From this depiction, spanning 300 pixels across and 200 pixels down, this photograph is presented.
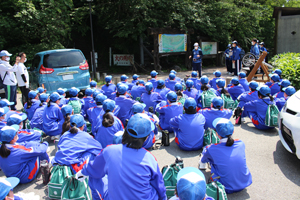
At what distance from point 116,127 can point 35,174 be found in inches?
62.9

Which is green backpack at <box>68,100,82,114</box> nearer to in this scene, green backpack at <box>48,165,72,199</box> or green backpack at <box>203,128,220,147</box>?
green backpack at <box>48,165,72,199</box>

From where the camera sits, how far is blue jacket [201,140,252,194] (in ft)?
11.2

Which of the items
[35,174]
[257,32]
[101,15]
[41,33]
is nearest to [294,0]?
[257,32]

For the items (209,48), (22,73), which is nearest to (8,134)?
(22,73)

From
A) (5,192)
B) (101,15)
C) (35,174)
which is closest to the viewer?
(5,192)

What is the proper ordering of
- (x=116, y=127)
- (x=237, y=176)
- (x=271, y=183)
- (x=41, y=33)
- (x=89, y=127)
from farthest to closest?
(x=41, y=33)
(x=89, y=127)
(x=116, y=127)
(x=271, y=183)
(x=237, y=176)

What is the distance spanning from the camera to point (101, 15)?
16219 millimetres

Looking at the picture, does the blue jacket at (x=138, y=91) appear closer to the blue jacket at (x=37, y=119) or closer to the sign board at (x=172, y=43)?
the blue jacket at (x=37, y=119)

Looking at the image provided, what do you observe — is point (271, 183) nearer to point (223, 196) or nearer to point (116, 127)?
point (223, 196)

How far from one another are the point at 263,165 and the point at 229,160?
142cm

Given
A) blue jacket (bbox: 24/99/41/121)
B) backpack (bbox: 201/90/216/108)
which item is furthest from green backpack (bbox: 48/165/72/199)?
backpack (bbox: 201/90/216/108)

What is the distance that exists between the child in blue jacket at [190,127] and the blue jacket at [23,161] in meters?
2.59

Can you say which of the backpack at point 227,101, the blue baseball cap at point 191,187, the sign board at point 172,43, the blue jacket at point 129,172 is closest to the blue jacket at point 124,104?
the backpack at point 227,101

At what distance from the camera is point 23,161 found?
3.94 metres
